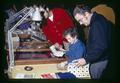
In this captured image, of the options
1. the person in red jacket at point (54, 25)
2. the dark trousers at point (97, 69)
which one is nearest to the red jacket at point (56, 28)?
the person in red jacket at point (54, 25)

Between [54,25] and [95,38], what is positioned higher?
[54,25]

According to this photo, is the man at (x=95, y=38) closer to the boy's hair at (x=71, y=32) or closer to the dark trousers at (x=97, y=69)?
the dark trousers at (x=97, y=69)

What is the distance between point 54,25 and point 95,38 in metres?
0.43

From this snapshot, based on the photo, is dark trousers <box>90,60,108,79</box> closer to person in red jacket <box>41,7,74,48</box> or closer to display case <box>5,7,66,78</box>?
display case <box>5,7,66,78</box>

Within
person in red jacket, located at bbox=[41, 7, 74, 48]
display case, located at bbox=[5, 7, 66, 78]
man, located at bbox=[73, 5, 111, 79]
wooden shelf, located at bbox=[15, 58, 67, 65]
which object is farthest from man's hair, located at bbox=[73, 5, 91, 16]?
wooden shelf, located at bbox=[15, 58, 67, 65]

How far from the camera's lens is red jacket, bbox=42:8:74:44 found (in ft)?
19.5

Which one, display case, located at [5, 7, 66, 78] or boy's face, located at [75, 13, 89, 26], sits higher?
boy's face, located at [75, 13, 89, 26]

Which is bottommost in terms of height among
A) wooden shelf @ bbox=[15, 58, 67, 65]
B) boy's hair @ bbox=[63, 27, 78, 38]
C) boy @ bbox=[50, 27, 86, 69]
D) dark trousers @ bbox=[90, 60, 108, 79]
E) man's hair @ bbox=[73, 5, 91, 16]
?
dark trousers @ bbox=[90, 60, 108, 79]

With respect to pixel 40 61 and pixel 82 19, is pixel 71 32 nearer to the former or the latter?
pixel 82 19

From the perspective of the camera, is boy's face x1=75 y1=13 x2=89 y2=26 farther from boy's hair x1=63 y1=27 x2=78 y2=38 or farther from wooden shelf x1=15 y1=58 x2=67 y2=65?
wooden shelf x1=15 y1=58 x2=67 y2=65

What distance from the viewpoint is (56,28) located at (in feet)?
19.6

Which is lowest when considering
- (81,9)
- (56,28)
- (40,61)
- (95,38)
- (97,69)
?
(97,69)

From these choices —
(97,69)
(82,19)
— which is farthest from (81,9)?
(97,69)

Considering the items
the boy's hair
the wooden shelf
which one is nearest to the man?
the boy's hair
